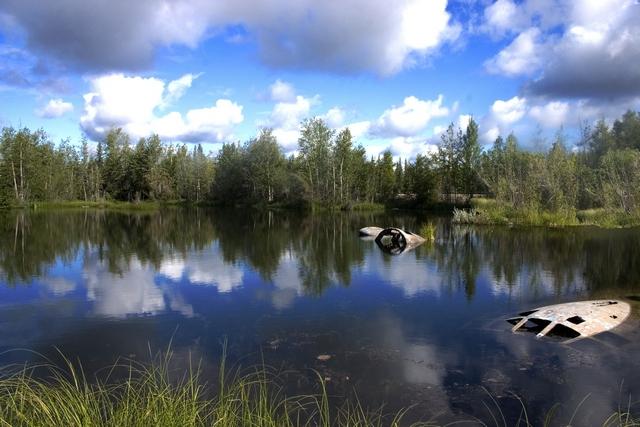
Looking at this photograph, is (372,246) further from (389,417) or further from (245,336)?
(389,417)

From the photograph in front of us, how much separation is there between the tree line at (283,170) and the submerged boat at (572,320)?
28.9 metres

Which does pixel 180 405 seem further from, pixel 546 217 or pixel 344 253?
pixel 546 217

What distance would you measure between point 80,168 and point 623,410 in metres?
79.3

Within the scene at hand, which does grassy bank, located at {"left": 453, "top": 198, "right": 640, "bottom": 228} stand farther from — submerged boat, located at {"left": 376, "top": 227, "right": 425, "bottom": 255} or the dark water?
submerged boat, located at {"left": 376, "top": 227, "right": 425, "bottom": 255}

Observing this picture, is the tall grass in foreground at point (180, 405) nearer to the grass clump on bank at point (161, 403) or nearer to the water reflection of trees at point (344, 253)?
the grass clump on bank at point (161, 403)

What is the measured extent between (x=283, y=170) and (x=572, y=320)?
191 ft

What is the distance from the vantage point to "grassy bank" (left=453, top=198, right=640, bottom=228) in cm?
3241

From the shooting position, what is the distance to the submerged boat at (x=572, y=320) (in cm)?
1009

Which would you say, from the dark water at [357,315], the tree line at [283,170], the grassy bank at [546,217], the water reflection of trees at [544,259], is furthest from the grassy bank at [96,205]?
the water reflection of trees at [544,259]

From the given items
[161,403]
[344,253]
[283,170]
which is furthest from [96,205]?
[161,403]

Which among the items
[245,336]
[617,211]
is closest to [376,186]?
[617,211]

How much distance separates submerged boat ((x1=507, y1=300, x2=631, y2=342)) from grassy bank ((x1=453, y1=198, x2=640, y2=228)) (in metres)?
23.9

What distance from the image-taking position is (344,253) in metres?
22.6

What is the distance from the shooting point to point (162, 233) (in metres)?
32.0
